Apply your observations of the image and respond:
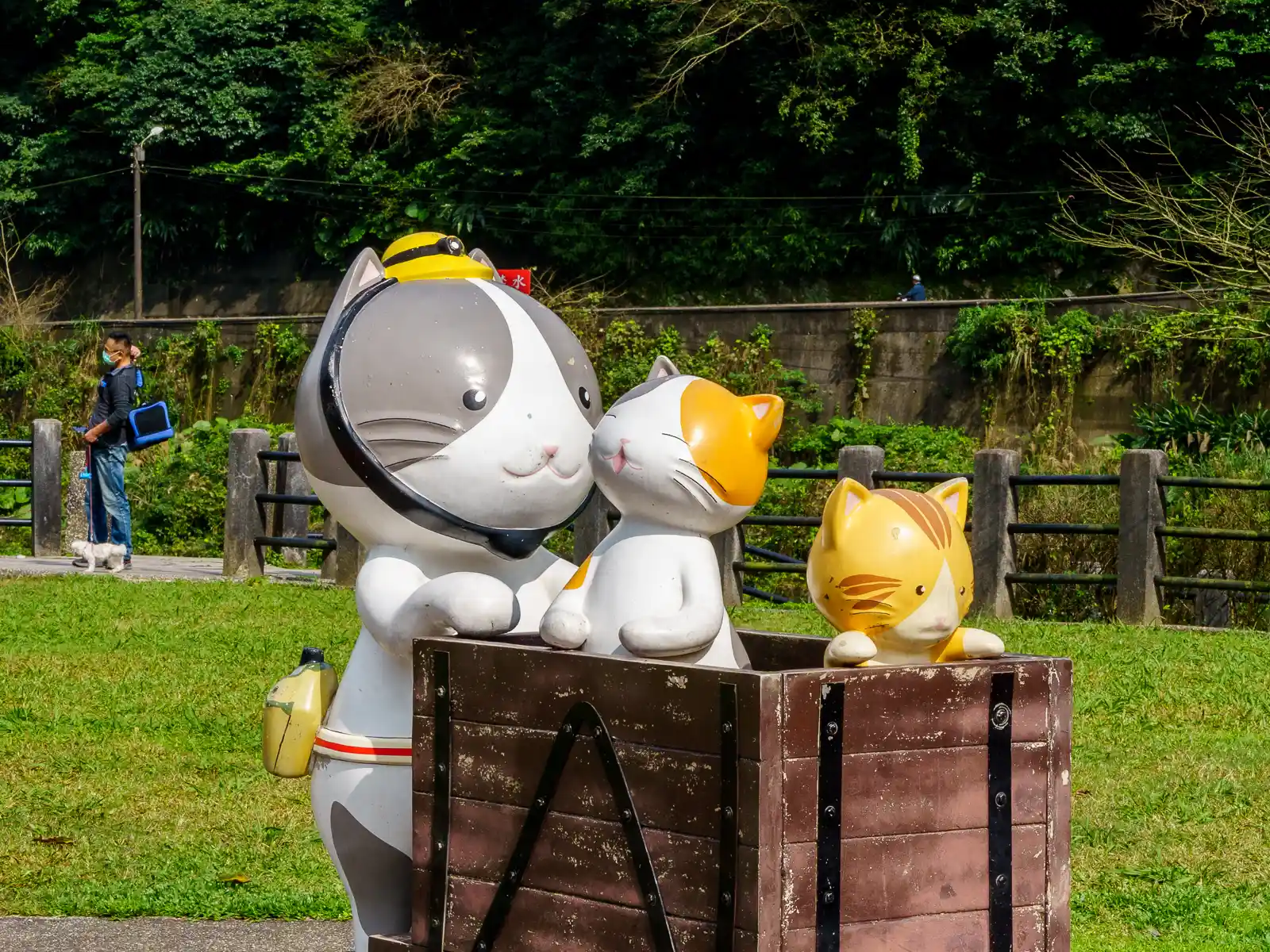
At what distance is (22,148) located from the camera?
37375mm

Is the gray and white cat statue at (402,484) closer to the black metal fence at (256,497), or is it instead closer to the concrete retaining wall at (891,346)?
the black metal fence at (256,497)

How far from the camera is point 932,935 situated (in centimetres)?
305

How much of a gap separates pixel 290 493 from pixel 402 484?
957cm

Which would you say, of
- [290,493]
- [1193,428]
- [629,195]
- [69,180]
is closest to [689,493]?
[290,493]

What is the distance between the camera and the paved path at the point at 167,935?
4.55 meters

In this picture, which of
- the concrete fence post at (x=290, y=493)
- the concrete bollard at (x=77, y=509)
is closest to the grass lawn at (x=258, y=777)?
the concrete fence post at (x=290, y=493)

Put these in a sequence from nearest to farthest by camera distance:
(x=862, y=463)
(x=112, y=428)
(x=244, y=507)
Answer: (x=862, y=463) < (x=112, y=428) < (x=244, y=507)

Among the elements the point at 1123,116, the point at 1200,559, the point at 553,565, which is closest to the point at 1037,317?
the point at 1123,116

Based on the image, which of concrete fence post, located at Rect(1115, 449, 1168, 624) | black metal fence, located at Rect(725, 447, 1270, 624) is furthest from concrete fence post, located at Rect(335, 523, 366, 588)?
concrete fence post, located at Rect(1115, 449, 1168, 624)

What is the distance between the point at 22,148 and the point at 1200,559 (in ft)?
107

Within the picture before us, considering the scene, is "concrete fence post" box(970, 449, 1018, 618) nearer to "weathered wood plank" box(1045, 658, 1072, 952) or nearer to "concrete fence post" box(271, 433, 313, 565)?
"concrete fence post" box(271, 433, 313, 565)

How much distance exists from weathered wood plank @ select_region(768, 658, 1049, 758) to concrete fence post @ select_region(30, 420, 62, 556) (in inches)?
499

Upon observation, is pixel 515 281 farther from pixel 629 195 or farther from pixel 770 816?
pixel 629 195

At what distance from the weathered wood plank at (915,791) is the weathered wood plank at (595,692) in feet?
0.48
